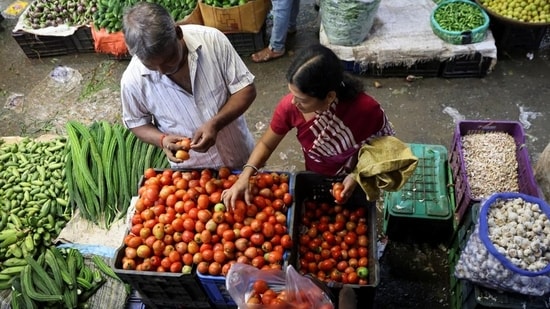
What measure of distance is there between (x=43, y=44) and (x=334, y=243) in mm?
5164

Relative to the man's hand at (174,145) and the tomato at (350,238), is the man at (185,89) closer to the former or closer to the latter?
the man's hand at (174,145)

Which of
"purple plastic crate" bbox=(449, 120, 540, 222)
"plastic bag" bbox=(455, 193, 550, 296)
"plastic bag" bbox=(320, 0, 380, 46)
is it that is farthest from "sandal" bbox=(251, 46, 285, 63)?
"plastic bag" bbox=(455, 193, 550, 296)

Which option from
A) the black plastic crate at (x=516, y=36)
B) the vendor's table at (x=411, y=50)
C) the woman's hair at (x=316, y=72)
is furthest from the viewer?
the black plastic crate at (x=516, y=36)

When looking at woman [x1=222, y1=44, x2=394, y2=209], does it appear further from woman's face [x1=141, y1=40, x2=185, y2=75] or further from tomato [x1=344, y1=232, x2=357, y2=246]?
woman's face [x1=141, y1=40, x2=185, y2=75]

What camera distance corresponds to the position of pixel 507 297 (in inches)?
99.0

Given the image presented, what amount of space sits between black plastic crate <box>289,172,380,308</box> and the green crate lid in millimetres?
697

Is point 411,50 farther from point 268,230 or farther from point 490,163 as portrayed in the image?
point 268,230

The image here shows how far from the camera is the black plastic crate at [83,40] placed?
5562mm

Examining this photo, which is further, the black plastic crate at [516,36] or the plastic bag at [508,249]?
the black plastic crate at [516,36]

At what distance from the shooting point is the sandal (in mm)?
5332

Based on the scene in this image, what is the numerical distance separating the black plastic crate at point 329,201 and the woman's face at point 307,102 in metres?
0.60

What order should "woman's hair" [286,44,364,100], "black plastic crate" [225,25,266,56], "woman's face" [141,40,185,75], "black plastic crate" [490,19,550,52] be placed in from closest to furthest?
"woman's hair" [286,44,364,100], "woman's face" [141,40,185,75], "black plastic crate" [490,19,550,52], "black plastic crate" [225,25,266,56]

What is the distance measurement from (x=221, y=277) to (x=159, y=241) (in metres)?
0.42

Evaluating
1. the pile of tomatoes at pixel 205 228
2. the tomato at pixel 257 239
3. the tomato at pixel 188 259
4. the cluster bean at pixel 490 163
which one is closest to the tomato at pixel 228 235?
the pile of tomatoes at pixel 205 228
